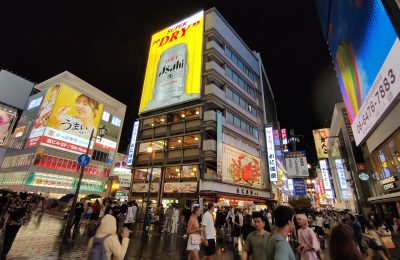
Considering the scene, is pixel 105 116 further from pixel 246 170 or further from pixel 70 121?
pixel 246 170

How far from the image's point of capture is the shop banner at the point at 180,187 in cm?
2805

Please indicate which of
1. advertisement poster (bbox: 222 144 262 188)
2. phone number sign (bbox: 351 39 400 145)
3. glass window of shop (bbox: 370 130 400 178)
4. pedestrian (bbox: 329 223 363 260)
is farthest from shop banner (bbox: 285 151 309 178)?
pedestrian (bbox: 329 223 363 260)

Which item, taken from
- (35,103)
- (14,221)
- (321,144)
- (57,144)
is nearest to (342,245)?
(14,221)

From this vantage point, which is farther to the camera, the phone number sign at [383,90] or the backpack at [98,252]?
the phone number sign at [383,90]

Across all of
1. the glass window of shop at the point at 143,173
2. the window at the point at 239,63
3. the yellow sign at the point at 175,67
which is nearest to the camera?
the glass window of shop at the point at 143,173

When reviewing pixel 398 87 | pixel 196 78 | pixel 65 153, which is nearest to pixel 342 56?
pixel 398 87

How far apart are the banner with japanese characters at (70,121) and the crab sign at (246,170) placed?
1497 inches

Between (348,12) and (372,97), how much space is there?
6.02m

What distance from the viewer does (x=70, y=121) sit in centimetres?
5509

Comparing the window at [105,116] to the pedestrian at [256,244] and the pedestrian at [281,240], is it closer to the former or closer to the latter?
the pedestrian at [256,244]

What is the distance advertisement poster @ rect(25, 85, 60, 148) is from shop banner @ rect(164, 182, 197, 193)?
123 feet

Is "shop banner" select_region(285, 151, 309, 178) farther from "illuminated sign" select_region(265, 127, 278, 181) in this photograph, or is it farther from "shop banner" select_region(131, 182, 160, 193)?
"shop banner" select_region(131, 182, 160, 193)

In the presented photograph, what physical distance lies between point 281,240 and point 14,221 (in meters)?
8.15

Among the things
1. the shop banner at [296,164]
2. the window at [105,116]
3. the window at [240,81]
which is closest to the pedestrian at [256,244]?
the window at [240,81]
